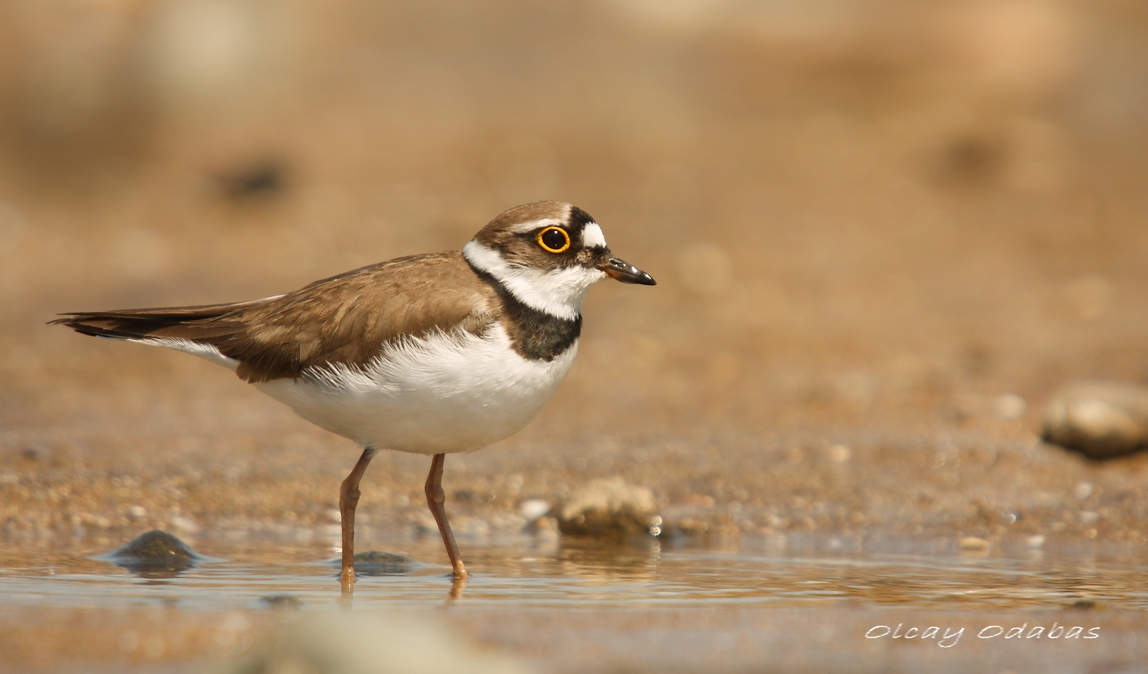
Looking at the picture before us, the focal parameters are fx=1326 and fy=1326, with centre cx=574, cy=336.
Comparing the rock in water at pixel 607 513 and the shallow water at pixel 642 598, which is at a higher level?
the rock in water at pixel 607 513

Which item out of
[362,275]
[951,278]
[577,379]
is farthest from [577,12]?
[362,275]

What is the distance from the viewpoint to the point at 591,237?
20.4 ft

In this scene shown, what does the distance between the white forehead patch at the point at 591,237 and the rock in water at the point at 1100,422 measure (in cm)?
400

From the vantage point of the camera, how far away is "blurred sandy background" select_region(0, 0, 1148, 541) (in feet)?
27.2

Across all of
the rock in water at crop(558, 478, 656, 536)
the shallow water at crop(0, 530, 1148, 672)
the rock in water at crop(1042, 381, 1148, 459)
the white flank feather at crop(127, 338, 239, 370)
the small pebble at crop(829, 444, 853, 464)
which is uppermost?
the white flank feather at crop(127, 338, 239, 370)

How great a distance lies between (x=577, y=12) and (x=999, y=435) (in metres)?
11.0

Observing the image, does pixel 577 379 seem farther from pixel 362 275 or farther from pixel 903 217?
pixel 903 217

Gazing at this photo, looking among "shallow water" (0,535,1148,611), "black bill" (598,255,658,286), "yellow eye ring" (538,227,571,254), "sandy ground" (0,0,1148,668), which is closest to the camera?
"shallow water" (0,535,1148,611)

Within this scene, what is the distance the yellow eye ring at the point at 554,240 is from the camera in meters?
6.14

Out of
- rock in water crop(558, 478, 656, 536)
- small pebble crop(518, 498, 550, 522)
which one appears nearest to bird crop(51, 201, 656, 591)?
rock in water crop(558, 478, 656, 536)

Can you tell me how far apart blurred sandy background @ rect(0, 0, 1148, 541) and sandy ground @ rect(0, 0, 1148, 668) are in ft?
0.15

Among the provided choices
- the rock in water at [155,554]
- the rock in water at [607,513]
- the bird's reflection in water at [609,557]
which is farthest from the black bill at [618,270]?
the rock in water at [155,554]

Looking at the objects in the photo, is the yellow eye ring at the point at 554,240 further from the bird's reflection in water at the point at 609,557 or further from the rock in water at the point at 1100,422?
the rock in water at the point at 1100,422

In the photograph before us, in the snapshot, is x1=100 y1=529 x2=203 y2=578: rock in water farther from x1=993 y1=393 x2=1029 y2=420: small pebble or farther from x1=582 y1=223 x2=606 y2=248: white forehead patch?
x1=993 y1=393 x2=1029 y2=420: small pebble
